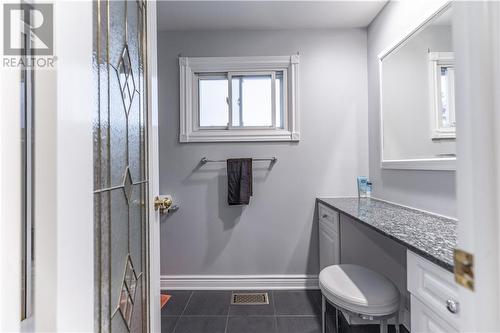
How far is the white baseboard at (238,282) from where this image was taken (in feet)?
7.45

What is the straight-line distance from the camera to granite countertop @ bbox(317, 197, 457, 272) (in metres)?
0.83

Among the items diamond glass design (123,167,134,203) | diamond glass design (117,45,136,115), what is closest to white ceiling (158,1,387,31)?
diamond glass design (117,45,136,115)

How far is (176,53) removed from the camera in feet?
7.62

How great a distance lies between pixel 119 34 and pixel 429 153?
5.48ft

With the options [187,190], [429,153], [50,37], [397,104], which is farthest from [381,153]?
[50,37]

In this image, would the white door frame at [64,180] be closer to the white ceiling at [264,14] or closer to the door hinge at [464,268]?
the door hinge at [464,268]

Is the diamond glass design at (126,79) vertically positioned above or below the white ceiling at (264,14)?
below

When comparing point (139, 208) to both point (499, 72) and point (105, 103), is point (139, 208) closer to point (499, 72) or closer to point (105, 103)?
point (105, 103)

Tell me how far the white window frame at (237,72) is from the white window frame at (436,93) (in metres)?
1.05

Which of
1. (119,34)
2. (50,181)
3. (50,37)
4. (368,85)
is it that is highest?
(368,85)

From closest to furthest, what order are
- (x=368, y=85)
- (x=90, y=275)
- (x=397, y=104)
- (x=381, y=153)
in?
1. (x=90, y=275)
2. (x=397, y=104)
3. (x=381, y=153)
4. (x=368, y=85)

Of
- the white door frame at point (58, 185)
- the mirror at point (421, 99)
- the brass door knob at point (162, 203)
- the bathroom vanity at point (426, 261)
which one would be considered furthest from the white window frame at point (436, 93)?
the white door frame at point (58, 185)

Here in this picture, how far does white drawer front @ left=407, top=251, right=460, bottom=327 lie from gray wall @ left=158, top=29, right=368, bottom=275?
4.58 feet

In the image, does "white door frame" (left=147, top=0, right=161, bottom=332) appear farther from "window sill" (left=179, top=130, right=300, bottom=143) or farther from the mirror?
the mirror
